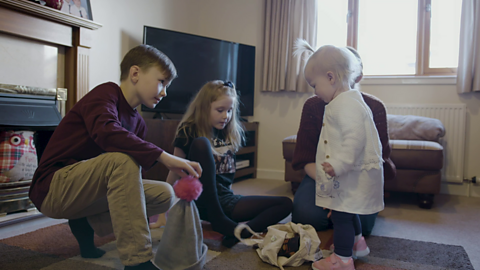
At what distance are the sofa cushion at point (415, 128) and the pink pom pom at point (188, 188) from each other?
1.99m

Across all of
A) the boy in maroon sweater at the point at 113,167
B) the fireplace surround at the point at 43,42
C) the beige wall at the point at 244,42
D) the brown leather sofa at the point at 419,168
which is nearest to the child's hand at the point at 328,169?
the boy in maroon sweater at the point at 113,167

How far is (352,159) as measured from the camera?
1.11m

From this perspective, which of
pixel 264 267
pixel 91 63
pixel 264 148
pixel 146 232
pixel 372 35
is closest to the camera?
pixel 146 232

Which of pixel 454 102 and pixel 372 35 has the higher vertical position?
pixel 372 35

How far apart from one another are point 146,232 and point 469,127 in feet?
8.85

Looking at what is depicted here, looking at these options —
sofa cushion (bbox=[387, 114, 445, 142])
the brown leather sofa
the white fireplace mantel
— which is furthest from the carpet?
sofa cushion (bbox=[387, 114, 445, 142])

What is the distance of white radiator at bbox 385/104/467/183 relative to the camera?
2709 mm

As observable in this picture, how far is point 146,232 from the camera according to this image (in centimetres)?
98

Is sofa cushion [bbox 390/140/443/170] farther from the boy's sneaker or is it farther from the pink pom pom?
the pink pom pom

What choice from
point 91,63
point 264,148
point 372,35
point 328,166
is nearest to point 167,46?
point 91,63

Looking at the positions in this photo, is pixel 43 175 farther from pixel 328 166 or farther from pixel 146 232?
pixel 328 166

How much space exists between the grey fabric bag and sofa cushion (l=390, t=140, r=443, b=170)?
166 cm

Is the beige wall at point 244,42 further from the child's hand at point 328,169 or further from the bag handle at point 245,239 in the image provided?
the child's hand at point 328,169

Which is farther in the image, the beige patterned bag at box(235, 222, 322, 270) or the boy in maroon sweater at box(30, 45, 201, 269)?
the beige patterned bag at box(235, 222, 322, 270)
